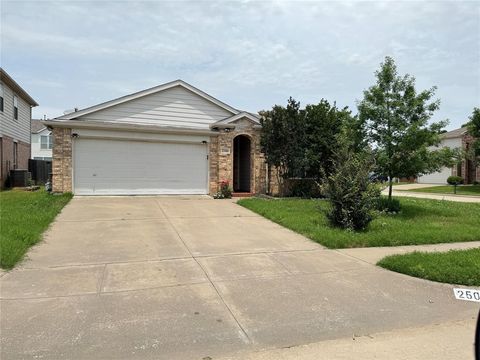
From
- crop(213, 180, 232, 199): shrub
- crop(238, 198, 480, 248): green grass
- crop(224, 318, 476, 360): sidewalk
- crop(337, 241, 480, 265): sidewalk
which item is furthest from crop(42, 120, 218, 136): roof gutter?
crop(224, 318, 476, 360): sidewalk

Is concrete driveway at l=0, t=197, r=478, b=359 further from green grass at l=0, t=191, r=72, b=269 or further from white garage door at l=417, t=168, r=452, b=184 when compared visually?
white garage door at l=417, t=168, r=452, b=184

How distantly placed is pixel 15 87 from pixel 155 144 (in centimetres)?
1020

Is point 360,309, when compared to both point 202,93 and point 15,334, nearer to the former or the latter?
Answer: point 15,334

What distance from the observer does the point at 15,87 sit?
20.7 metres

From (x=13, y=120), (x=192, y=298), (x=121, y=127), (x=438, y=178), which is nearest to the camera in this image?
(x=192, y=298)

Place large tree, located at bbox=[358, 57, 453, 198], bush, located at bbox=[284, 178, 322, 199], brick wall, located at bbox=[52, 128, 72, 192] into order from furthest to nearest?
bush, located at bbox=[284, 178, 322, 199] < brick wall, located at bbox=[52, 128, 72, 192] < large tree, located at bbox=[358, 57, 453, 198]

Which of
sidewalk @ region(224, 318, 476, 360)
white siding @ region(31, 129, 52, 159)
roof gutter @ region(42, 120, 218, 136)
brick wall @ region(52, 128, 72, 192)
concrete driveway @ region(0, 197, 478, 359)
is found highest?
white siding @ region(31, 129, 52, 159)

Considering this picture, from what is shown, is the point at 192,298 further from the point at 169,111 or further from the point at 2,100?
the point at 2,100

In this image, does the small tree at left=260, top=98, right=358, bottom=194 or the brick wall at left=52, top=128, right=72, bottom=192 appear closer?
the brick wall at left=52, top=128, right=72, bottom=192

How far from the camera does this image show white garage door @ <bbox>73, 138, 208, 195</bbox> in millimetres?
15227

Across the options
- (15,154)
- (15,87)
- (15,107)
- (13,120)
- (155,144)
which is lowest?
(15,154)

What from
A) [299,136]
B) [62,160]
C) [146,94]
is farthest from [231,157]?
[62,160]

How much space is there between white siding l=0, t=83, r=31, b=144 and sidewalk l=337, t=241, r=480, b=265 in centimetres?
1828

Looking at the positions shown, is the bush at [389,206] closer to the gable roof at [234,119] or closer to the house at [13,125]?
the gable roof at [234,119]
